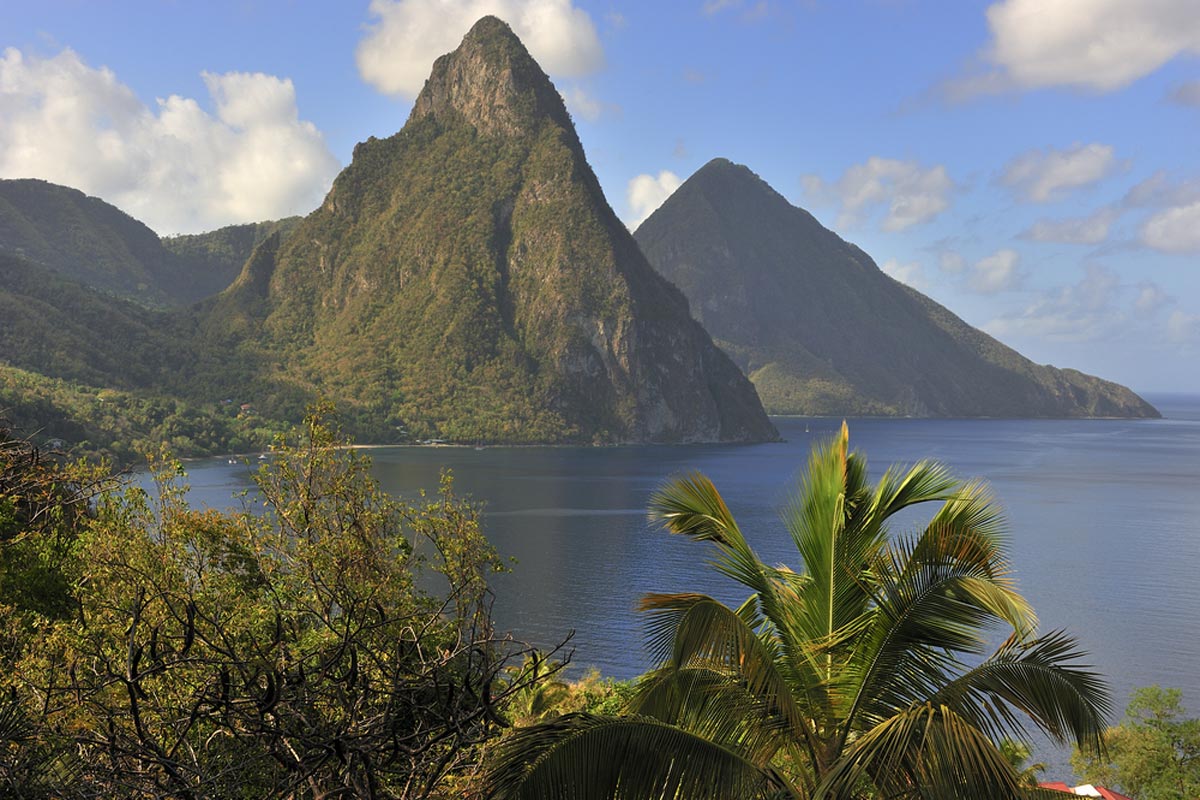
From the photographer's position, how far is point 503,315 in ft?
598

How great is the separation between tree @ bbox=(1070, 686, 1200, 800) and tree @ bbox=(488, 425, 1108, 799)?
18.8 m

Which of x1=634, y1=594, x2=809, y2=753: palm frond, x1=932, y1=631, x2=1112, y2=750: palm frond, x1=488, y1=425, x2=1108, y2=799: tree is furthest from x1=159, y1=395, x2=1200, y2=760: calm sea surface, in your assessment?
x1=932, y1=631, x2=1112, y2=750: palm frond

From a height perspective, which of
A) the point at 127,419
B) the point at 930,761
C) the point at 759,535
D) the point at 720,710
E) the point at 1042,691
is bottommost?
the point at 759,535

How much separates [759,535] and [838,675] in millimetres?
65135

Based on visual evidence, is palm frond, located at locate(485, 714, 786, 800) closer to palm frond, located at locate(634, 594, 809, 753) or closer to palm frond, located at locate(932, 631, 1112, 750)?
palm frond, located at locate(634, 594, 809, 753)

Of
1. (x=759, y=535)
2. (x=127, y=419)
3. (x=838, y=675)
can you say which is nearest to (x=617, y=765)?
(x=838, y=675)

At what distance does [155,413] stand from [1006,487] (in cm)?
9999

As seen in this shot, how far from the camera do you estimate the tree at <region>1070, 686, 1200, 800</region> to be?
21.8 m

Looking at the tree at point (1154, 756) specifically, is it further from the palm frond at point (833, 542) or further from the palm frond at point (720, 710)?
the palm frond at point (720, 710)

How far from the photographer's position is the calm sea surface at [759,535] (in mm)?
45125

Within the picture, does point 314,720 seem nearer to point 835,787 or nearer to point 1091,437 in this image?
point 835,787

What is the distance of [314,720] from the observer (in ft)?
13.2

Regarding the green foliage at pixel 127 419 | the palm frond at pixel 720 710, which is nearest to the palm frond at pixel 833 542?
the palm frond at pixel 720 710

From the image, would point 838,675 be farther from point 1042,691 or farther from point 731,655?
point 1042,691
